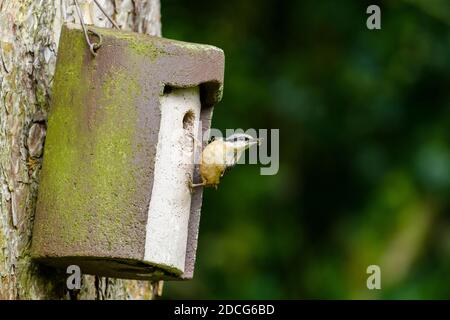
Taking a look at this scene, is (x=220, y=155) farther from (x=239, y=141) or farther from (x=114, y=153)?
(x=114, y=153)

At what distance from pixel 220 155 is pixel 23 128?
0.79 meters

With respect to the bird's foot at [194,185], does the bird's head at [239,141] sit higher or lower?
higher

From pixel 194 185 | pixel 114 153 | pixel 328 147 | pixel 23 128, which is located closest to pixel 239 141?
pixel 194 185

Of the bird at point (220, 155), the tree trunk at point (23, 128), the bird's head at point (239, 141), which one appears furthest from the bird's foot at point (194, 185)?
the tree trunk at point (23, 128)

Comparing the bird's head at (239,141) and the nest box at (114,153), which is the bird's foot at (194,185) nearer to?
the nest box at (114,153)

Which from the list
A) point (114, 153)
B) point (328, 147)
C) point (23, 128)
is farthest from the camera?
point (328, 147)

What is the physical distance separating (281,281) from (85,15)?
169 inches

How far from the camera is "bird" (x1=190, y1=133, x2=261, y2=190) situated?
178 inches

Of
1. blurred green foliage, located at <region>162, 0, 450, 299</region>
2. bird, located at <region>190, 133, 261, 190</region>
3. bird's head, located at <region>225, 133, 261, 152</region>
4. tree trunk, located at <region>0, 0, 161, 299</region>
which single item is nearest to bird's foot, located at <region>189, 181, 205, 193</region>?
bird, located at <region>190, 133, 261, 190</region>

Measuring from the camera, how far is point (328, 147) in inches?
350

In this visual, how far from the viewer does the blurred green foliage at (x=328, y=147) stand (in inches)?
330

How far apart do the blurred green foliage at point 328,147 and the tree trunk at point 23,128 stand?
11.7 ft

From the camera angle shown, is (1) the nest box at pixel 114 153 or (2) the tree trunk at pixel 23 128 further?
(2) the tree trunk at pixel 23 128

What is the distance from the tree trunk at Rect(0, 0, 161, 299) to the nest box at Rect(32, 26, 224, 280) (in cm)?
10
